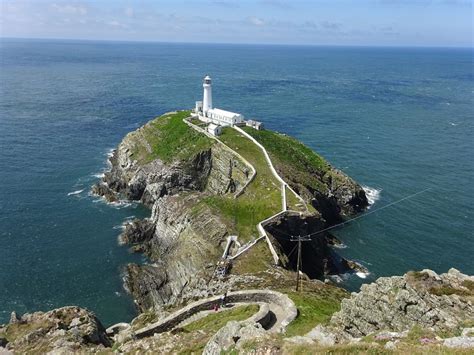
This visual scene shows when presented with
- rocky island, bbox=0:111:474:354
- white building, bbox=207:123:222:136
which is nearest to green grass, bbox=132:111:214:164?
rocky island, bbox=0:111:474:354

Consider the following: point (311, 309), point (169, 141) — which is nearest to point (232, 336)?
point (311, 309)

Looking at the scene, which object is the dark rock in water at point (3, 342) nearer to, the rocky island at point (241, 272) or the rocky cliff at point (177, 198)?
the rocky island at point (241, 272)

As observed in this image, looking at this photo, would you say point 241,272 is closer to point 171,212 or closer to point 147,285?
point 147,285

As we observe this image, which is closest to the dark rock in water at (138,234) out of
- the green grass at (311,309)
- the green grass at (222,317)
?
the green grass at (222,317)

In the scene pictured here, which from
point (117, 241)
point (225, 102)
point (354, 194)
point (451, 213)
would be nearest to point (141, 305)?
point (117, 241)

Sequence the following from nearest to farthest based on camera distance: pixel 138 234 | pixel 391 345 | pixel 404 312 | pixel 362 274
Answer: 1. pixel 391 345
2. pixel 404 312
3. pixel 362 274
4. pixel 138 234

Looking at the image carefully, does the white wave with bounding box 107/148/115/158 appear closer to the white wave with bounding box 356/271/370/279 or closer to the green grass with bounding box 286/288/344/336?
the white wave with bounding box 356/271/370/279
